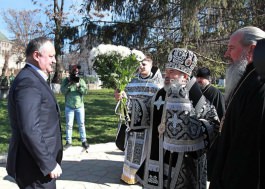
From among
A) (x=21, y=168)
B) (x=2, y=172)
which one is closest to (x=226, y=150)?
(x=21, y=168)

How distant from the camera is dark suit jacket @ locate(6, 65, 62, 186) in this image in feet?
8.87

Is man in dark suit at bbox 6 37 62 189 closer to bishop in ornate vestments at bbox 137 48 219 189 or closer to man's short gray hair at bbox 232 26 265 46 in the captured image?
bishop in ornate vestments at bbox 137 48 219 189

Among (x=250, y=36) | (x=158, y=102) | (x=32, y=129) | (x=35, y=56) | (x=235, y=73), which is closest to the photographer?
(x=250, y=36)

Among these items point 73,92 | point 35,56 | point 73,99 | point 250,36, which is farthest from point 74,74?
point 250,36

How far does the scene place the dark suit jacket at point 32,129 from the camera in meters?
2.70

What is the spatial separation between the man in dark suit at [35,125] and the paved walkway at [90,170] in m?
2.45

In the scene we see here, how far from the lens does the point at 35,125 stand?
2725 mm

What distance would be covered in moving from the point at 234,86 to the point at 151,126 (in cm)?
137

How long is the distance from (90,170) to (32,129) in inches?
142

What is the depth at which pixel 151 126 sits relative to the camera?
3.68m

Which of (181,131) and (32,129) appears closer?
(32,129)

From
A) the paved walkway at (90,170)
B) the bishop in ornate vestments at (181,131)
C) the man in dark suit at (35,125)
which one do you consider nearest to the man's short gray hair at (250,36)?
the bishop in ornate vestments at (181,131)

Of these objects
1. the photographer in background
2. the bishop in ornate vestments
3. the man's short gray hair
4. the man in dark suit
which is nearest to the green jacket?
the photographer in background

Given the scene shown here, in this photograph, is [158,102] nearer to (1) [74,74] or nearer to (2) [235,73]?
(2) [235,73]
